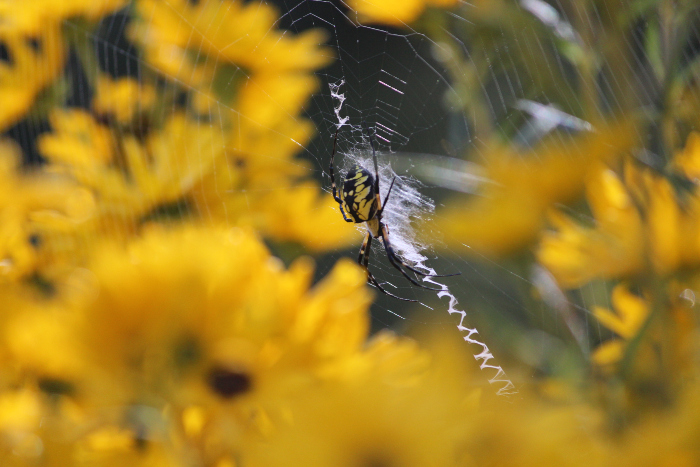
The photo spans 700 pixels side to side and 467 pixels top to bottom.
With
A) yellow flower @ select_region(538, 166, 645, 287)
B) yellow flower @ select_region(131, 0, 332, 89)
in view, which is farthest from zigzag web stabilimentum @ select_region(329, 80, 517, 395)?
yellow flower @ select_region(538, 166, 645, 287)

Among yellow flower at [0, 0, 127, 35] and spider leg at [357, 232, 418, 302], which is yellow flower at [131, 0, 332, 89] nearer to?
yellow flower at [0, 0, 127, 35]

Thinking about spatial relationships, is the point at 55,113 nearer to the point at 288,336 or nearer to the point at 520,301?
the point at 288,336

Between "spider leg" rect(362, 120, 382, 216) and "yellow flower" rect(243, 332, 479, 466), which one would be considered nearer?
"yellow flower" rect(243, 332, 479, 466)

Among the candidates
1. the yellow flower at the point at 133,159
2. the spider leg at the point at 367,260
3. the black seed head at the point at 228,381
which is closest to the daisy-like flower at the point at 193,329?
the black seed head at the point at 228,381

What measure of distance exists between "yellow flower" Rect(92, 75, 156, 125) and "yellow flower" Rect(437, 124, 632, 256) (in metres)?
0.39

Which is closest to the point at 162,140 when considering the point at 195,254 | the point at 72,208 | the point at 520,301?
the point at 72,208

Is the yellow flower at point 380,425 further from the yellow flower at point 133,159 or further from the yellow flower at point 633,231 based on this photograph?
the yellow flower at point 133,159

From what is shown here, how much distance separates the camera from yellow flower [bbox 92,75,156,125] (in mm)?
688

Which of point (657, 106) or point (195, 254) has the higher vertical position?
point (657, 106)

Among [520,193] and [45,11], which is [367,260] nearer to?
[520,193]

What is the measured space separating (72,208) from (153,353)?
0.96 ft

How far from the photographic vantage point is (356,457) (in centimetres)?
30

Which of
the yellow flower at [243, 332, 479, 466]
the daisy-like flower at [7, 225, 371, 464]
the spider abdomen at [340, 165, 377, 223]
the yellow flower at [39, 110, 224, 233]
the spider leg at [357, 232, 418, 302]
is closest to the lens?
the yellow flower at [243, 332, 479, 466]

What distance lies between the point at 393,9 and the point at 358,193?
0.28 meters
